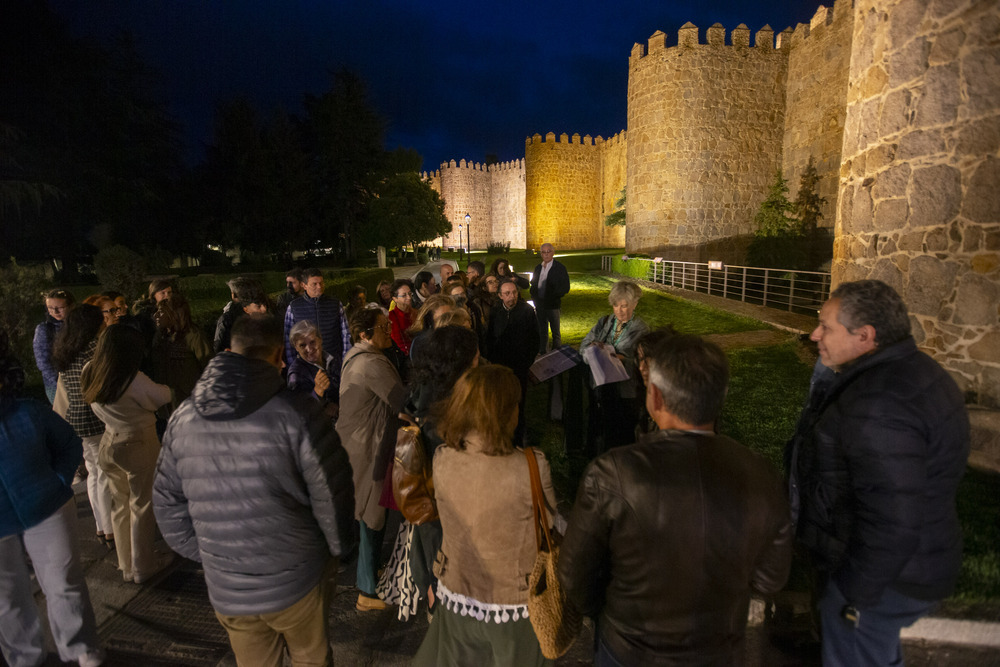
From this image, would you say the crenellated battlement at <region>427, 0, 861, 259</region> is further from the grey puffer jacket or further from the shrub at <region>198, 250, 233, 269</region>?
the shrub at <region>198, 250, 233, 269</region>

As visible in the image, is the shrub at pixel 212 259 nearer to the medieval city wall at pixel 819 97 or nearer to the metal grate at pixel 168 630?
the medieval city wall at pixel 819 97

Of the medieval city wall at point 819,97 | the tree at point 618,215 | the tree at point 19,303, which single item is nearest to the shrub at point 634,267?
the medieval city wall at point 819,97

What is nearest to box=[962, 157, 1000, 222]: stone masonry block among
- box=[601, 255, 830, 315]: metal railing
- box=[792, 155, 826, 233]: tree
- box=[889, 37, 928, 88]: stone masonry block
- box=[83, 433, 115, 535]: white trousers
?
box=[889, 37, 928, 88]: stone masonry block

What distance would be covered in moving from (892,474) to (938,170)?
3.27 m

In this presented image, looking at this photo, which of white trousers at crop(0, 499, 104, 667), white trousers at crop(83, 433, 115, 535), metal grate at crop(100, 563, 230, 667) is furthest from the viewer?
Answer: white trousers at crop(83, 433, 115, 535)

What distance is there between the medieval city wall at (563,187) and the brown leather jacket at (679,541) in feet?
111

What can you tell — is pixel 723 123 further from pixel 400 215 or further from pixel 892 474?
pixel 892 474

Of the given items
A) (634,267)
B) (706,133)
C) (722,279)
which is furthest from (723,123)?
(722,279)

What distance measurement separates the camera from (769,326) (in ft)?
29.9

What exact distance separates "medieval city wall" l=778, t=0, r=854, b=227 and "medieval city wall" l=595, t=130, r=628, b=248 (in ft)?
49.0

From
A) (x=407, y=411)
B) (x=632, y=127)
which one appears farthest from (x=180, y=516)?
(x=632, y=127)

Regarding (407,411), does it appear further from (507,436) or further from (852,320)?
(852,320)

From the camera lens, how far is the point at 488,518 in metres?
1.70

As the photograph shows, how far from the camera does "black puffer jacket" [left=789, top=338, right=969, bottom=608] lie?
159 centimetres
